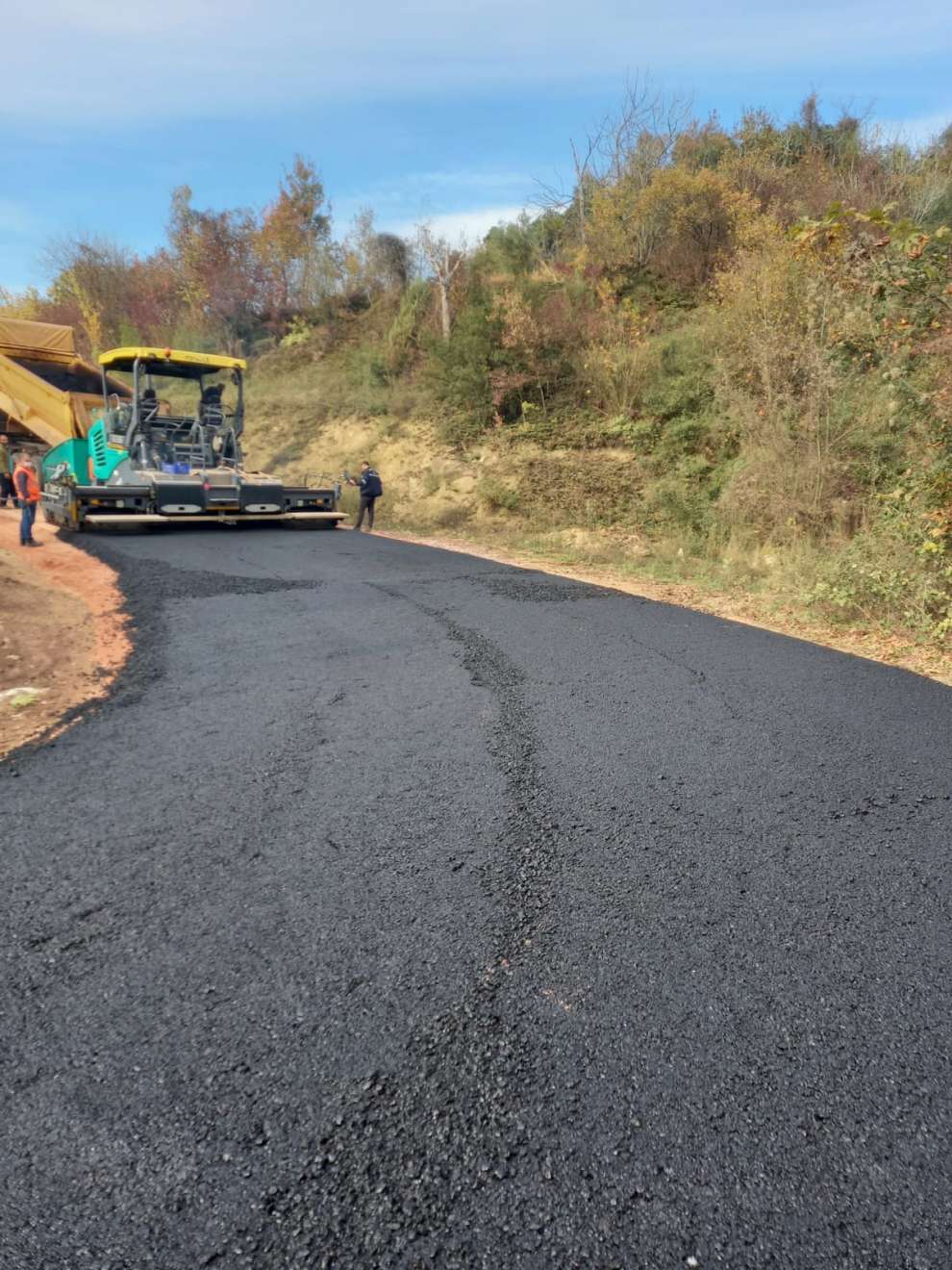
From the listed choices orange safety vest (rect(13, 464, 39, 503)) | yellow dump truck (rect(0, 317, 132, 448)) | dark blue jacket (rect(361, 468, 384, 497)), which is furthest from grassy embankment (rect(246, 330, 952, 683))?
orange safety vest (rect(13, 464, 39, 503))

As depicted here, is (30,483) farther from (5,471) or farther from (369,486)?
(5,471)

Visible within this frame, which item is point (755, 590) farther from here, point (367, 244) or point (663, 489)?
point (367, 244)

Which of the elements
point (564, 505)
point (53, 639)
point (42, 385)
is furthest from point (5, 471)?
point (53, 639)

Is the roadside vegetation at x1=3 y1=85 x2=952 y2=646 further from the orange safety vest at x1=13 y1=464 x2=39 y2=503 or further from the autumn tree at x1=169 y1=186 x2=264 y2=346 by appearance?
the orange safety vest at x1=13 y1=464 x2=39 y2=503

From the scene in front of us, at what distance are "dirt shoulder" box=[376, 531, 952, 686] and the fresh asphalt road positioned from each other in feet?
6.08

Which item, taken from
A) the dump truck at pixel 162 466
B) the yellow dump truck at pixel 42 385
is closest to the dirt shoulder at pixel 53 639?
the dump truck at pixel 162 466

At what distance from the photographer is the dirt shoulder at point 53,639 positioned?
185 inches

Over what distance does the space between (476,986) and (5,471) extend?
19953 mm

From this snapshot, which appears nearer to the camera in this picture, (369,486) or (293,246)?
(369,486)

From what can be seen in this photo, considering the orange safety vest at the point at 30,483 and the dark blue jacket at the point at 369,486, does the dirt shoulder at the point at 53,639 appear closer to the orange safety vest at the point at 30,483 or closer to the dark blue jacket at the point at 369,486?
the orange safety vest at the point at 30,483

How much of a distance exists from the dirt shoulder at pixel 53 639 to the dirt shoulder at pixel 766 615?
5.83m

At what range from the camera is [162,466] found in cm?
1338

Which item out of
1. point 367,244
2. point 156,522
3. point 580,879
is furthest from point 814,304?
point 367,244

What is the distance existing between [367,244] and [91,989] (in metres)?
29.8
